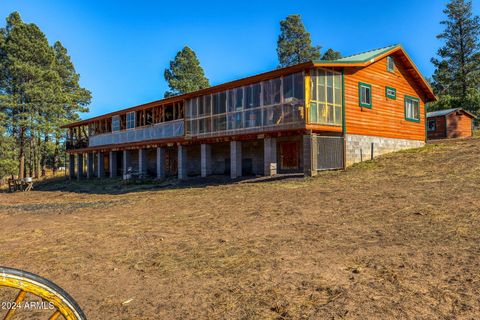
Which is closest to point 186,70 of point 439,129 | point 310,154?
point 439,129

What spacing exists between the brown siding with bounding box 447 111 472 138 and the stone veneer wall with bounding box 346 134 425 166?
556 inches

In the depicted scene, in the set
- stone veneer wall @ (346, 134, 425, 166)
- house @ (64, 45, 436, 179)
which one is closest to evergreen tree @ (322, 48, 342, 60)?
house @ (64, 45, 436, 179)

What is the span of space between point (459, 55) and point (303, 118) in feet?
128

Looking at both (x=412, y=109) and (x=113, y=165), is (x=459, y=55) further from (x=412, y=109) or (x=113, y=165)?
(x=113, y=165)

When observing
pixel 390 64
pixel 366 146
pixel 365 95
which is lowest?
pixel 366 146

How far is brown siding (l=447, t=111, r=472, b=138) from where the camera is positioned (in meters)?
33.9

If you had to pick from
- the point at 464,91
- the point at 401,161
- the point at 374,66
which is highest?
the point at 464,91

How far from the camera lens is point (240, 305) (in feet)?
14.2

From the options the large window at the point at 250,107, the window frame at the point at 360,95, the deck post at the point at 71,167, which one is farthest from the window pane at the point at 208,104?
the deck post at the point at 71,167

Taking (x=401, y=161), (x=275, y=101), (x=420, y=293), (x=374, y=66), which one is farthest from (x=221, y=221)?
(x=374, y=66)

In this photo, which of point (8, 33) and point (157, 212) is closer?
point (157, 212)

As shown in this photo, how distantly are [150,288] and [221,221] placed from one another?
466cm

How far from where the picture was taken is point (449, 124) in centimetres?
3381

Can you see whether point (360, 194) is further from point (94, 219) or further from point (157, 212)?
point (94, 219)
